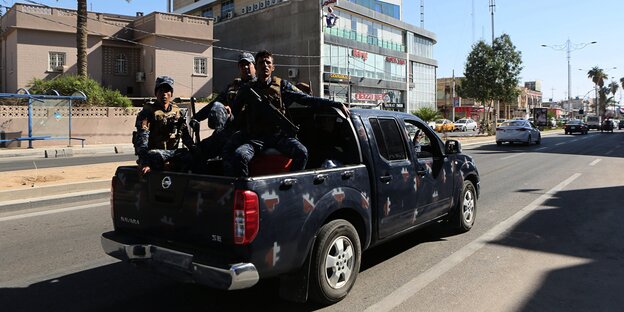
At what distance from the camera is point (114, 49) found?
36.8 meters

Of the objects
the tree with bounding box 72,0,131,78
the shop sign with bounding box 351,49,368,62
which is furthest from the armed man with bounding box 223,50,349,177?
the shop sign with bounding box 351,49,368,62

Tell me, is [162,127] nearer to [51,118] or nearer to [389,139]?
[389,139]

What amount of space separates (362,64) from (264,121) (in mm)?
49329

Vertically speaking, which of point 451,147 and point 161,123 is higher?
point 161,123

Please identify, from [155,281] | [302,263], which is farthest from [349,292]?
[155,281]

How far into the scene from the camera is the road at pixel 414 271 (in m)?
4.21

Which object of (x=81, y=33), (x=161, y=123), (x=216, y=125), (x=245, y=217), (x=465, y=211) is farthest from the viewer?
(x=81, y=33)

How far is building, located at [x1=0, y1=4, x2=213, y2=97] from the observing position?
32.2 meters

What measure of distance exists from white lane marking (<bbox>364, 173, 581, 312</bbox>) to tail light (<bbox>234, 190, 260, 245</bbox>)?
4.36ft

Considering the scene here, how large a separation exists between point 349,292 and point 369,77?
50702mm

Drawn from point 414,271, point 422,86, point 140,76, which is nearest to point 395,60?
point 422,86

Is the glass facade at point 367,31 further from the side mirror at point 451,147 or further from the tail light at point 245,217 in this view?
the tail light at point 245,217

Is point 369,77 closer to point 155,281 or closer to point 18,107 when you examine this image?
point 18,107

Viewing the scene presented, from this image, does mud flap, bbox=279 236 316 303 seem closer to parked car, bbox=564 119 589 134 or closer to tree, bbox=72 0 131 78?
tree, bbox=72 0 131 78
